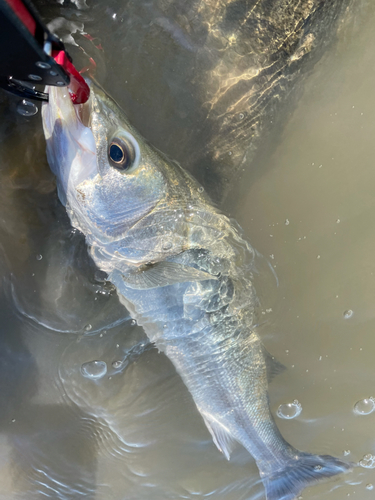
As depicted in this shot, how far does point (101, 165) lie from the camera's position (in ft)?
4.98

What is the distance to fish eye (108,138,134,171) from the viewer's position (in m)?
1.52

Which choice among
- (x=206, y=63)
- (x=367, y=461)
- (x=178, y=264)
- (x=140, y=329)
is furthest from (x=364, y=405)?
(x=206, y=63)

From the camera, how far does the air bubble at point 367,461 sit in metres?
2.73

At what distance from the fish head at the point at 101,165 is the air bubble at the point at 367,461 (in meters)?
2.70

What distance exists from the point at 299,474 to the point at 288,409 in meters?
0.42

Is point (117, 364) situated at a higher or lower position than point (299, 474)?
lower

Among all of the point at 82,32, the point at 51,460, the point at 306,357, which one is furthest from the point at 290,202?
the point at 51,460

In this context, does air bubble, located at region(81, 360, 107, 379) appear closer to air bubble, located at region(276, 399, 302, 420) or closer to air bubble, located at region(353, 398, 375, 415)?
air bubble, located at region(276, 399, 302, 420)

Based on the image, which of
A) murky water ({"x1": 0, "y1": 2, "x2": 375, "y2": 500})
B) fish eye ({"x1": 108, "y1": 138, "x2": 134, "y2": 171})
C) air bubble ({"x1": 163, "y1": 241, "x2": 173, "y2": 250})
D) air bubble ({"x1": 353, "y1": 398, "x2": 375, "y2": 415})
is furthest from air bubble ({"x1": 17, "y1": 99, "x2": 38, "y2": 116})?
air bubble ({"x1": 353, "y1": 398, "x2": 375, "y2": 415})

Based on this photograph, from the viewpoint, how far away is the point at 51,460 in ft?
7.79

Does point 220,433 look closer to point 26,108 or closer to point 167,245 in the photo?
point 167,245

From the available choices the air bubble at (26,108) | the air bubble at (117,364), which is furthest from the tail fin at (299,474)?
the air bubble at (26,108)

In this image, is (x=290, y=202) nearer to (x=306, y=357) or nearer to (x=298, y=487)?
(x=306, y=357)

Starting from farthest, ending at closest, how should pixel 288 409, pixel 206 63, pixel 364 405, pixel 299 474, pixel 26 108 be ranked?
1. pixel 364 405
2. pixel 288 409
3. pixel 299 474
4. pixel 206 63
5. pixel 26 108
